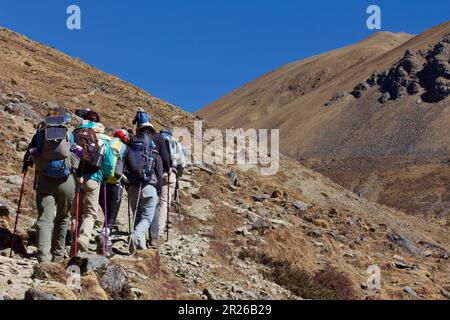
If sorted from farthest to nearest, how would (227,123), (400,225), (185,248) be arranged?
1. (227,123)
2. (400,225)
3. (185,248)

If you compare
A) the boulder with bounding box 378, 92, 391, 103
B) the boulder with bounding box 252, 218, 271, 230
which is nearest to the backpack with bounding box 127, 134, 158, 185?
the boulder with bounding box 252, 218, 271, 230

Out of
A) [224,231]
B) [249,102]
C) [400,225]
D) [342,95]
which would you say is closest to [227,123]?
[249,102]

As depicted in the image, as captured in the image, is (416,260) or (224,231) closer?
(224,231)

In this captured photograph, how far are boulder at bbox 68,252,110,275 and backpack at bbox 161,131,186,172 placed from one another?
3.20 meters

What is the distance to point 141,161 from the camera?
9477 millimetres

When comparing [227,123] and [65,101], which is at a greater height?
[227,123]

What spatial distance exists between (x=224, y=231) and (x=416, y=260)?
7373 millimetres

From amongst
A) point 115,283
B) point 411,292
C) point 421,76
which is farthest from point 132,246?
point 421,76

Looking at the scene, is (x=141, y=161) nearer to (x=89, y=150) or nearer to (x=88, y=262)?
(x=89, y=150)

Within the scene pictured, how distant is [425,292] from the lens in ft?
47.0

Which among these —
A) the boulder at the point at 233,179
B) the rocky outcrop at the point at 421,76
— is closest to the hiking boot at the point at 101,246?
the boulder at the point at 233,179
